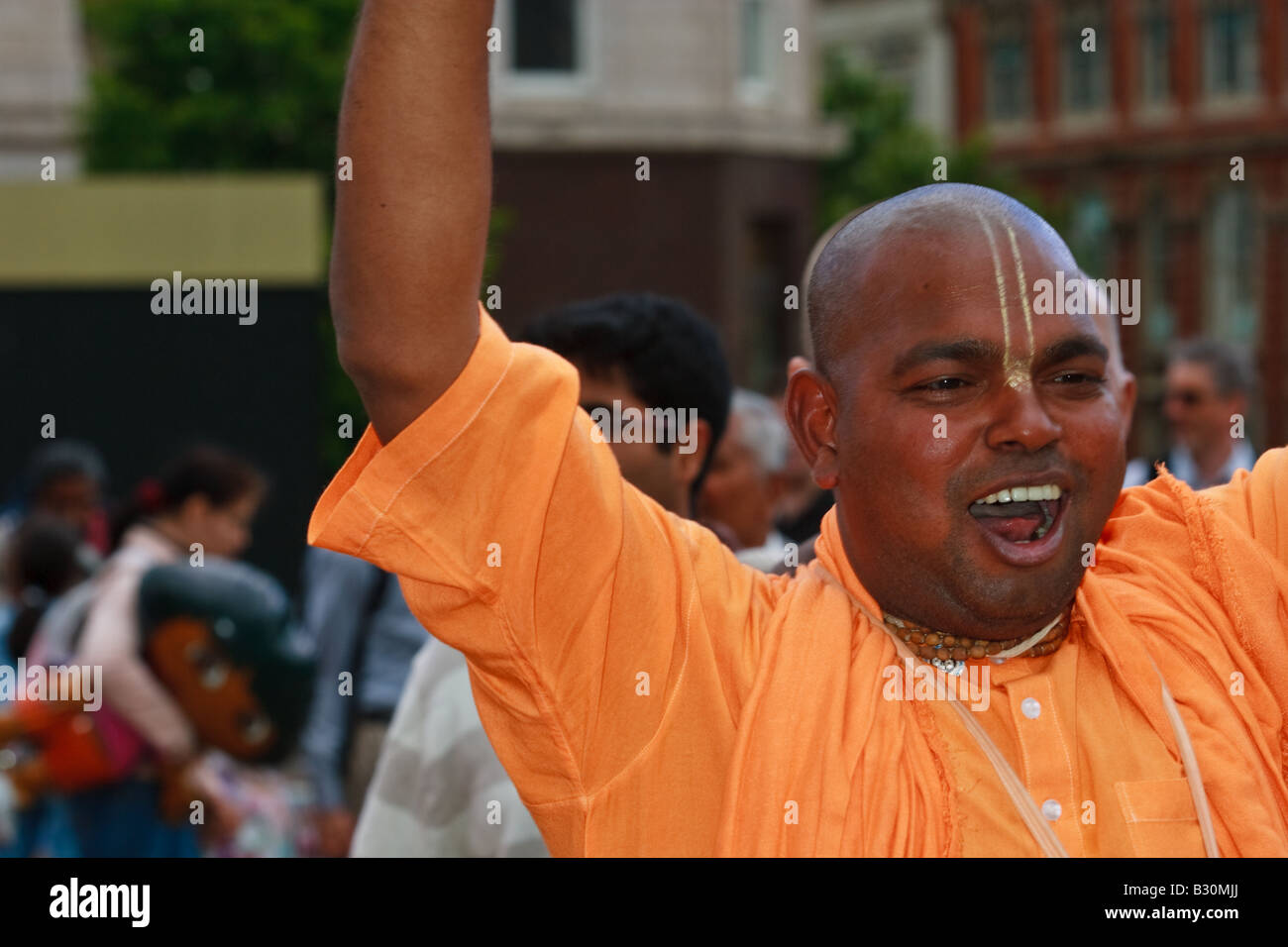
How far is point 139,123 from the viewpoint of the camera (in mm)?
17578

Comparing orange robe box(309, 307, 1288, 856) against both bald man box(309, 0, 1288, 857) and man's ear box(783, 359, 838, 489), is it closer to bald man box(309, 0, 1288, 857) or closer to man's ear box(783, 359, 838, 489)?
bald man box(309, 0, 1288, 857)

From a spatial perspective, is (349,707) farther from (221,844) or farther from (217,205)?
(217,205)

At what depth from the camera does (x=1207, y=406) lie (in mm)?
6672

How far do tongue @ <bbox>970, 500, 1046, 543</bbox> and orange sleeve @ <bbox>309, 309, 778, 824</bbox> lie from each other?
305 mm

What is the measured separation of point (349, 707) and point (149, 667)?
719mm

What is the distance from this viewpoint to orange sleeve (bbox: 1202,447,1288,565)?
219cm

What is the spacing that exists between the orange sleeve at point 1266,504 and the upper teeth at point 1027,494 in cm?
34

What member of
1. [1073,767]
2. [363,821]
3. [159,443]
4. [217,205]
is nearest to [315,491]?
[159,443]

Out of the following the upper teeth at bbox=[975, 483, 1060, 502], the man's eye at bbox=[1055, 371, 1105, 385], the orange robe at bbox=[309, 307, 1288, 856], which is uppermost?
the man's eye at bbox=[1055, 371, 1105, 385]

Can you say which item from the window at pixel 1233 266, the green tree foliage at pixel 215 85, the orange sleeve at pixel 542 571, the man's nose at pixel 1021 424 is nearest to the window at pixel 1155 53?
the window at pixel 1233 266

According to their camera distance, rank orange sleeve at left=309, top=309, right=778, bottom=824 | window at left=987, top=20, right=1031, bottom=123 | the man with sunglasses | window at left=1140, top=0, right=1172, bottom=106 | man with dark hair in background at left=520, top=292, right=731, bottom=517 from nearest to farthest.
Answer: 1. orange sleeve at left=309, top=309, right=778, bottom=824
2. man with dark hair in background at left=520, top=292, right=731, bottom=517
3. the man with sunglasses
4. window at left=1140, top=0, right=1172, bottom=106
5. window at left=987, top=20, right=1031, bottom=123

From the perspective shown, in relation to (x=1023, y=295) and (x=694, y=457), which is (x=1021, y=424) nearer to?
(x=1023, y=295)

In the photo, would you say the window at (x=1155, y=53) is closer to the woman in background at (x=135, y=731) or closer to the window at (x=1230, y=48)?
the window at (x=1230, y=48)

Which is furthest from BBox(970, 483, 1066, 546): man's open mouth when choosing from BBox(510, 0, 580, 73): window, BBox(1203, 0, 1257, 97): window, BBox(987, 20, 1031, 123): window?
BBox(987, 20, 1031, 123): window
